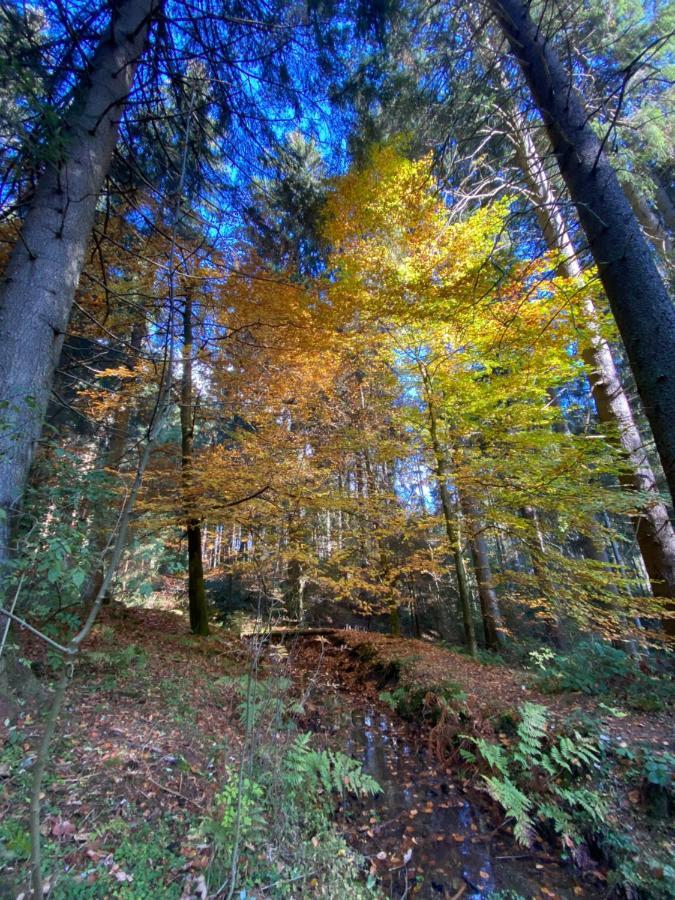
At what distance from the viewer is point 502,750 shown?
14.9 ft

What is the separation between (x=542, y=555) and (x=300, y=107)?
7558mm

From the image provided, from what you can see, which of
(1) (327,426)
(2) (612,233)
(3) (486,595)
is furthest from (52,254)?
(3) (486,595)

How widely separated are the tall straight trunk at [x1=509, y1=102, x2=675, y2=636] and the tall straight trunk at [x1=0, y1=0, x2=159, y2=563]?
14.8ft

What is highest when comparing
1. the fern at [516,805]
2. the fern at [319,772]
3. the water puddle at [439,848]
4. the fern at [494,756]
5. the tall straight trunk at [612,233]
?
the tall straight trunk at [612,233]

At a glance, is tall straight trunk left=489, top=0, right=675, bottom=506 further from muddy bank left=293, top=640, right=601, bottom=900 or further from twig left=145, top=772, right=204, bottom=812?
twig left=145, top=772, right=204, bottom=812

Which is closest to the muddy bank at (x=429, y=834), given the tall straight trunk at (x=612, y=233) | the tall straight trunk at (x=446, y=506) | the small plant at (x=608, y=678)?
the small plant at (x=608, y=678)

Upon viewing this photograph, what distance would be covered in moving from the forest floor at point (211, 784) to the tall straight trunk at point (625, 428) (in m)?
1.97

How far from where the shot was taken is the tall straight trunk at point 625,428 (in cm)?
539

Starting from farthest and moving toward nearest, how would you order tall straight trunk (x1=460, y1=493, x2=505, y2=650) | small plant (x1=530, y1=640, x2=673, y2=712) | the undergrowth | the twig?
tall straight trunk (x1=460, y1=493, x2=505, y2=650) < small plant (x1=530, y1=640, x2=673, y2=712) < the twig < the undergrowth

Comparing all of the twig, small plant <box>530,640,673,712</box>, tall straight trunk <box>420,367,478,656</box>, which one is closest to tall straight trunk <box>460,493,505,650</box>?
tall straight trunk <box>420,367,478,656</box>

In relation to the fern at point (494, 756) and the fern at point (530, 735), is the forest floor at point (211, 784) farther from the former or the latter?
the fern at point (530, 735)

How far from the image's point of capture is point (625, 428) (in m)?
5.91

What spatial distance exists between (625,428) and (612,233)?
4.09m

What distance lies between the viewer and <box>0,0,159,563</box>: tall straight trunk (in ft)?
8.61
